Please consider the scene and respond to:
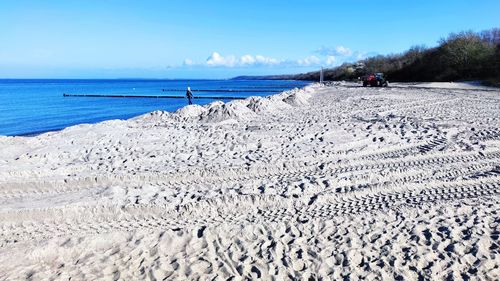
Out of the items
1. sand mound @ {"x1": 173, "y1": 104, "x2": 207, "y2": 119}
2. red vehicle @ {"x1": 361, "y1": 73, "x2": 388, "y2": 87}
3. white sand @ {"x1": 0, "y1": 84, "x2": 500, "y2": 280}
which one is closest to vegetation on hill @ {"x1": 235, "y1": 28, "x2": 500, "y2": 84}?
red vehicle @ {"x1": 361, "y1": 73, "x2": 388, "y2": 87}


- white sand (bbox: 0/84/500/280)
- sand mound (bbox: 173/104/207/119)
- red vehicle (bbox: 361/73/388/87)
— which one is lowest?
white sand (bbox: 0/84/500/280)

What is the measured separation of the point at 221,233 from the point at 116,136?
8456 mm

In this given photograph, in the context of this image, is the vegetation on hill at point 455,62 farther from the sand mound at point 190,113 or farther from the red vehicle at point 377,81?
the sand mound at point 190,113

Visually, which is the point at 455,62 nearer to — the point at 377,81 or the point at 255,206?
the point at 377,81

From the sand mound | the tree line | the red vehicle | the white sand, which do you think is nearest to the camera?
the white sand

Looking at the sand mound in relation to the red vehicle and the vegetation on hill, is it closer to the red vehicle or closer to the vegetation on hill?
the red vehicle

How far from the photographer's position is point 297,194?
22.7 ft

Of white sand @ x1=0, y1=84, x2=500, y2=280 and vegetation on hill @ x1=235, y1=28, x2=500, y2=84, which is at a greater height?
vegetation on hill @ x1=235, y1=28, x2=500, y2=84

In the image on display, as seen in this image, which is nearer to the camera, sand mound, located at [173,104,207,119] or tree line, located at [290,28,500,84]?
sand mound, located at [173,104,207,119]

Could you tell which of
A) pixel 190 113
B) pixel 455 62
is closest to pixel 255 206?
pixel 190 113

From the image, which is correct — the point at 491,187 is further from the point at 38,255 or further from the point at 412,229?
the point at 38,255

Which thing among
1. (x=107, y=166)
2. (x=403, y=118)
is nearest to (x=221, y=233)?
(x=107, y=166)

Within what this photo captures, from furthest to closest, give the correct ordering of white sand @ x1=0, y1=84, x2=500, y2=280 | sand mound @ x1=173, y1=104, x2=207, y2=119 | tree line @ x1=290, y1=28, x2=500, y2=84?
tree line @ x1=290, y1=28, x2=500, y2=84 → sand mound @ x1=173, y1=104, x2=207, y2=119 → white sand @ x1=0, y1=84, x2=500, y2=280

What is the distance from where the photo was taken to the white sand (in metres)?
4.63
